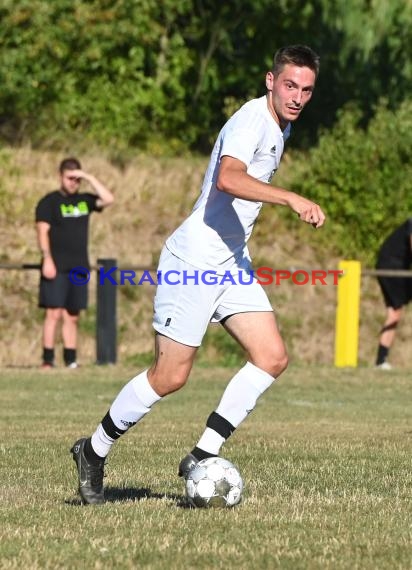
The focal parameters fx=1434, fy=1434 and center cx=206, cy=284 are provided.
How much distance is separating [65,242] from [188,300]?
9751mm

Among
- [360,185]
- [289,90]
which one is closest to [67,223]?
[360,185]

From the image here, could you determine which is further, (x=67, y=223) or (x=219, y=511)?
(x=67, y=223)

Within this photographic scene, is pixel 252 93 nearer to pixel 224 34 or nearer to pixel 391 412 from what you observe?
pixel 224 34

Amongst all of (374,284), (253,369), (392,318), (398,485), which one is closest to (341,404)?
(392,318)

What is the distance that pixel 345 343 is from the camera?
18375 millimetres

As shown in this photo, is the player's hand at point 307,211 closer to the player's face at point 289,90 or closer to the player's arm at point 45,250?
the player's face at point 289,90

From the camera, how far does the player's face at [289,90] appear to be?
6789 mm

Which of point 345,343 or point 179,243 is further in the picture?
point 345,343

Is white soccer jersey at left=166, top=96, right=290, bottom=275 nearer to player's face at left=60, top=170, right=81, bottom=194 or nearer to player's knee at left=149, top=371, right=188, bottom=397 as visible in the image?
player's knee at left=149, top=371, right=188, bottom=397

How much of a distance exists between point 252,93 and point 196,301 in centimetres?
2349

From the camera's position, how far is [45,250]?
53.2ft

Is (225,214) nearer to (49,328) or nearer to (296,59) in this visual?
(296,59)

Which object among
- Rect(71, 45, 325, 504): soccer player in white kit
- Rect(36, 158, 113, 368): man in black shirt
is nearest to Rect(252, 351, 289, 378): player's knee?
Rect(71, 45, 325, 504): soccer player in white kit

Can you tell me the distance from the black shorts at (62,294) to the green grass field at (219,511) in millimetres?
2298
